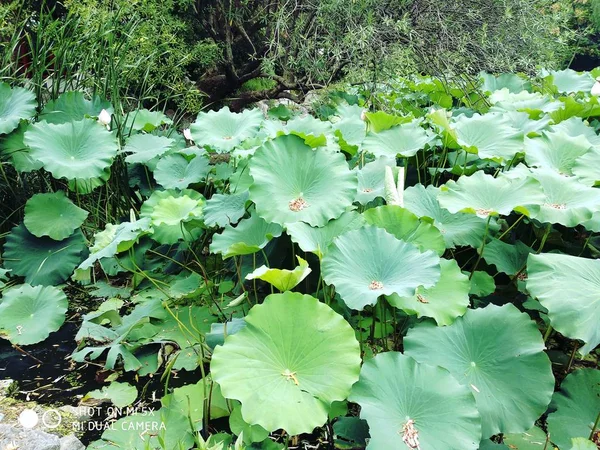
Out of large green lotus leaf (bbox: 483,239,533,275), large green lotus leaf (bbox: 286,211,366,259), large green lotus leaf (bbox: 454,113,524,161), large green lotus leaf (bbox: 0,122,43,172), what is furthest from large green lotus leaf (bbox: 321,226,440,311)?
large green lotus leaf (bbox: 0,122,43,172)

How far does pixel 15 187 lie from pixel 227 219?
1322 millimetres

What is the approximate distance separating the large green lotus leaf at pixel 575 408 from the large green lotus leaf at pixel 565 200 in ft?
1.28

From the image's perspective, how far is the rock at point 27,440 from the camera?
1245 millimetres

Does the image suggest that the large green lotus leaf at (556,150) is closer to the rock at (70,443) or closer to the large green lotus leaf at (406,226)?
the large green lotus leaf at (406,226)

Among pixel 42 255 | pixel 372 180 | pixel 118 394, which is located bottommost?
pixel 42 255

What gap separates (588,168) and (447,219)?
46 centimetres

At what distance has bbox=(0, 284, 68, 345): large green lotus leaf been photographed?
Answer: 174 centimetres

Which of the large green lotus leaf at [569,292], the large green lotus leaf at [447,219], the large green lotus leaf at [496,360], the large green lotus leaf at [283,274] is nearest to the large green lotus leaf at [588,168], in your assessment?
the large green lotus leaf at [447,219]

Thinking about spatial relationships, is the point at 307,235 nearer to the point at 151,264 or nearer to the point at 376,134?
the point at 376,134

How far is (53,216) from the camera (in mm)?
2230

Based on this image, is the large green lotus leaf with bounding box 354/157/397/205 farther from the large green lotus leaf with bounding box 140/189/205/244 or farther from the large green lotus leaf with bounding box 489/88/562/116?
the large green lotus leaf with bounding box 489/88/562/116

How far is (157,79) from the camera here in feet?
12.5

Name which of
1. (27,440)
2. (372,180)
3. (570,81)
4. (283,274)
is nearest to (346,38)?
(570,81)

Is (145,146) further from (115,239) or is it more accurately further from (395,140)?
(395,140)
